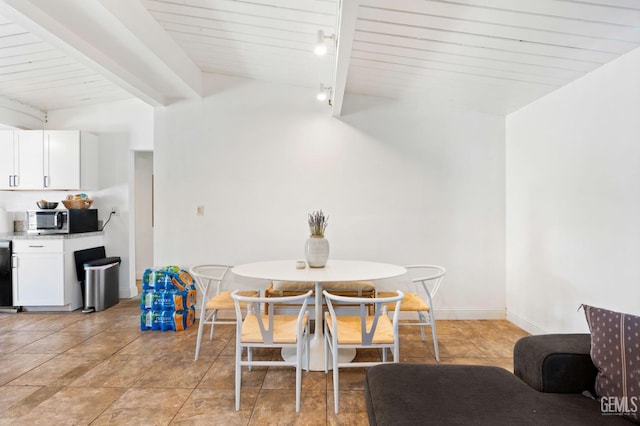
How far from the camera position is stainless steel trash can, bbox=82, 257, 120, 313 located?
12.9ft

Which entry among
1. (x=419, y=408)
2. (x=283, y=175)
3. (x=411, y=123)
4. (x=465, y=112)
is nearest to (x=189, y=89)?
(x=283, y=175)

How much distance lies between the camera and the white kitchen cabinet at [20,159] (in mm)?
4156

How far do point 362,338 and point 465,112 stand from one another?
284cm

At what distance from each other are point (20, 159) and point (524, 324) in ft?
19.8

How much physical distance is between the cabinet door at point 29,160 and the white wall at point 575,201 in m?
5.51

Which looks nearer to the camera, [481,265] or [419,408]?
[419,408]

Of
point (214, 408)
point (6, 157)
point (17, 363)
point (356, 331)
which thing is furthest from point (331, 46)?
point (6, 157)

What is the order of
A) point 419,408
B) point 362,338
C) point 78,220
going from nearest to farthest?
1. point 419,408
2. point 362,338
3. point 78,220

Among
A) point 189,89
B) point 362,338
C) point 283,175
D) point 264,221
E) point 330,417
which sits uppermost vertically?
point 189,89

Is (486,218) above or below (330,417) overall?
A: above

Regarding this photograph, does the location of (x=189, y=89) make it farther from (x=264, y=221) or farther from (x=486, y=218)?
(x=486, y=218)

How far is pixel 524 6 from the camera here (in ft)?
6.28

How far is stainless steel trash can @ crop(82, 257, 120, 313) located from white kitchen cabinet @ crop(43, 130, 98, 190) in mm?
1011

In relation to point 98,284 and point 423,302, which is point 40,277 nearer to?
point 98,284
